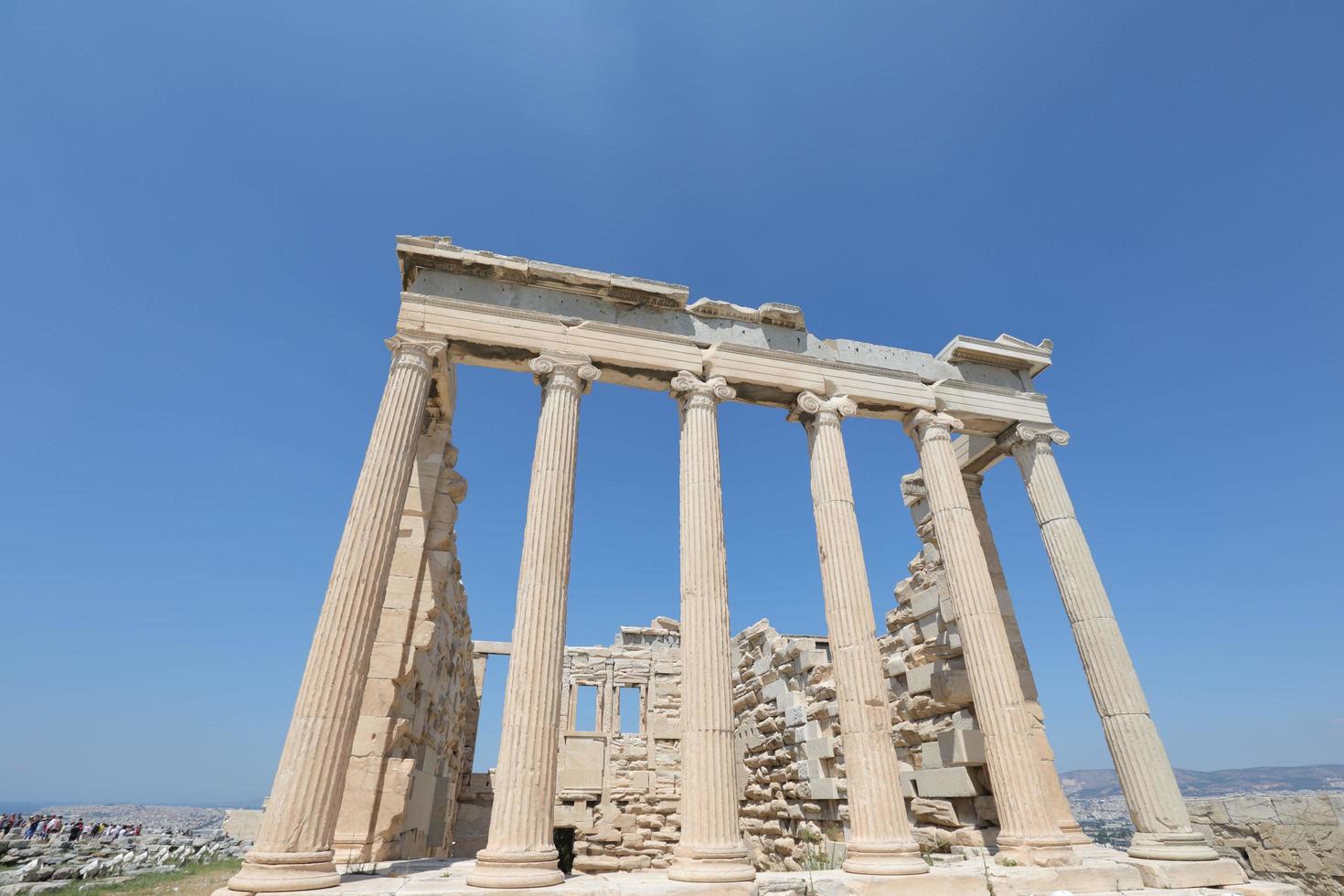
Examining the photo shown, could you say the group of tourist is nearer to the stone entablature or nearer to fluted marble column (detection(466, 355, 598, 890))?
fluted marble column (detection(466, 355, 598, 890))

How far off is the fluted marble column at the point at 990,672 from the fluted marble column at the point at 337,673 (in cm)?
1015

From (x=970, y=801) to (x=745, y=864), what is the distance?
6.23 m

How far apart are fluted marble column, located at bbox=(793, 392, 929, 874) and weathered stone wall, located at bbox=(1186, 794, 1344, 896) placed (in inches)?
333

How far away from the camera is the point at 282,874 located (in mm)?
7406

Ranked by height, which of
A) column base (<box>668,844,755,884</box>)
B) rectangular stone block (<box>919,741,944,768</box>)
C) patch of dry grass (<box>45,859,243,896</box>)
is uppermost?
rectangular stone block (<box>919,741,944,768</box>)

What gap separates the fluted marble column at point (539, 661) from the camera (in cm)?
827

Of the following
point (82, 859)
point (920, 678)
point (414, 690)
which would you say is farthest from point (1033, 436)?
point (82, 859)

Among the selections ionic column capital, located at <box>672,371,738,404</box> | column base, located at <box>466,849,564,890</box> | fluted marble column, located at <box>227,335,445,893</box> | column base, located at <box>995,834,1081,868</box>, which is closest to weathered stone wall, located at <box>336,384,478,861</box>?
fluted marble column, located at <box>227,335,445,893</box>

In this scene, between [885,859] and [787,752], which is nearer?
[885,859]

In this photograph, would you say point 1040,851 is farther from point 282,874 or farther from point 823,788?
point 282,874

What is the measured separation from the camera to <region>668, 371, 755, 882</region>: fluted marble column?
895 cm

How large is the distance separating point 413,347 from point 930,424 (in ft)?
35.1

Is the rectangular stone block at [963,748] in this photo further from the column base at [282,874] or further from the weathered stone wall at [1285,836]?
the column base at [282,874]

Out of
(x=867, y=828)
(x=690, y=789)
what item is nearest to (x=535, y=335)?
(x=690, y=789)
